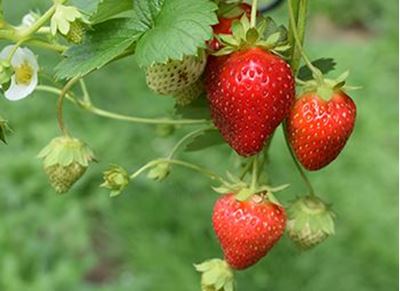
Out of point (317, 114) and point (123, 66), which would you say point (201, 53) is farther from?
point (123, 66)

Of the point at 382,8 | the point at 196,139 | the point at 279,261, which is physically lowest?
the point at 382,8

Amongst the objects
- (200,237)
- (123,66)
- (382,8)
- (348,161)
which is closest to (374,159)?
(348,161)

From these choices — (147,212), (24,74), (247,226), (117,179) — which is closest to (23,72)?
(24,74)

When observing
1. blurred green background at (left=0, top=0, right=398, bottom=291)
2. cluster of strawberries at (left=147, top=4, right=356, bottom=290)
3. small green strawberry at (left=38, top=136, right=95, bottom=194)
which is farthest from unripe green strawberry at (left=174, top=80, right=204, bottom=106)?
blurred green background at (left=0, top=0, right=398, bottom=291)

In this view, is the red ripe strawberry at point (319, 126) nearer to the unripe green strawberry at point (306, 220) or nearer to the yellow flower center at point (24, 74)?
the unripe green strawberry at point (306, 220)

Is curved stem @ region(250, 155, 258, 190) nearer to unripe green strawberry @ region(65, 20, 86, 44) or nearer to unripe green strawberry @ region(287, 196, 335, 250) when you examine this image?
unripe green strawberry @ region(287, 196, 335, 250)

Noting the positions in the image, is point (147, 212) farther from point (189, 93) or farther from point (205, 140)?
point (189, 93)
